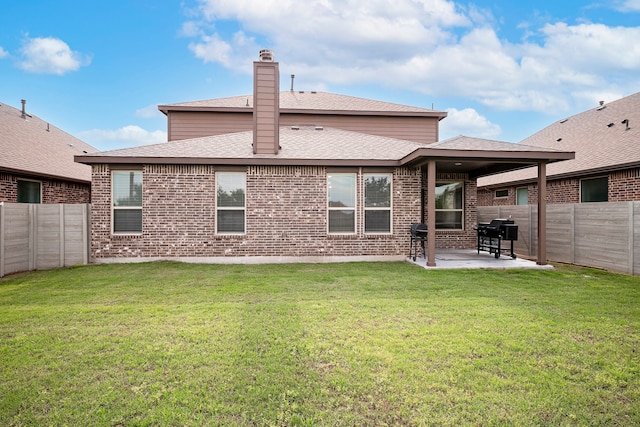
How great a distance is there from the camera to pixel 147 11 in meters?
13.1

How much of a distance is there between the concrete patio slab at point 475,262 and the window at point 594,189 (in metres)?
4.08

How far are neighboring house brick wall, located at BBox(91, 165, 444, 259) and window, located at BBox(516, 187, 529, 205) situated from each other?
7.26 metres

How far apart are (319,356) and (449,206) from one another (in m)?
9.82

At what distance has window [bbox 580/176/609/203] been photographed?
426 inches

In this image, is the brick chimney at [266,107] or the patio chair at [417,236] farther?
the brick chimney at [266,107]

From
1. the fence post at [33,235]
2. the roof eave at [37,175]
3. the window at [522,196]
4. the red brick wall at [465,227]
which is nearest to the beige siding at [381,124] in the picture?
the red brick wall at [465,227]

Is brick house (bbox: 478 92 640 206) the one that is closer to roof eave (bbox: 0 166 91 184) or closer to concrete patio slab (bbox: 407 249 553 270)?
concrete patio slab (bbox: 407 249 553 270)

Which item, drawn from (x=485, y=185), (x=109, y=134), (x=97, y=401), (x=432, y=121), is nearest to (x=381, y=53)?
(x=432, y=121)

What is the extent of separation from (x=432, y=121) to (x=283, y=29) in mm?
8083

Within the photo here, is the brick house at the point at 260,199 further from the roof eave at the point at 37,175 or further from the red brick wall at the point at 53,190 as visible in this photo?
the red brick wall at the point at 53,190

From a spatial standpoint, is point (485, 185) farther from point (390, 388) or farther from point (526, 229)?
point (390, 388)

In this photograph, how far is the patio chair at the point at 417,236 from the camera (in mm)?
9220

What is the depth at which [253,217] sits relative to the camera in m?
9.49

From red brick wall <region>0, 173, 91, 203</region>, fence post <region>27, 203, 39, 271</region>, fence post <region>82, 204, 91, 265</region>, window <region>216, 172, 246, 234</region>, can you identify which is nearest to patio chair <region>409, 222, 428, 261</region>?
window <region>216, 172, 246, 234</region>
